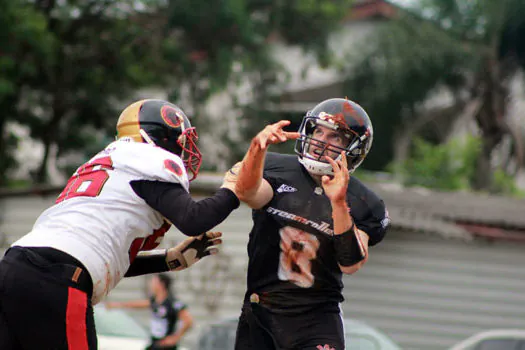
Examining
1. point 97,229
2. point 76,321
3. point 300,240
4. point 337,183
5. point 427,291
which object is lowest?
point 427,291

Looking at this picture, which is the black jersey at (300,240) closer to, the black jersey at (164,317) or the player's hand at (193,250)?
the player's hand at (193,250)

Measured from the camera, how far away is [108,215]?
4.24 metres

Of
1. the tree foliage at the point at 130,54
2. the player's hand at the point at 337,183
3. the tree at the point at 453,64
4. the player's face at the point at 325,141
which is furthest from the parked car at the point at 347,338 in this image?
the tree at the point at 453,64

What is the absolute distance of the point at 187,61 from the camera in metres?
23.5

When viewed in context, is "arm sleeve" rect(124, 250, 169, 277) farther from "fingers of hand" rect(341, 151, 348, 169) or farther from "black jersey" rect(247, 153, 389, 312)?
"fingers of hand" rect(341, 151, 348, 169)

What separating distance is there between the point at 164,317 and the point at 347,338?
9.78 ft

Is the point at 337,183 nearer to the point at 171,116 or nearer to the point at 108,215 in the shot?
the point at 171,116

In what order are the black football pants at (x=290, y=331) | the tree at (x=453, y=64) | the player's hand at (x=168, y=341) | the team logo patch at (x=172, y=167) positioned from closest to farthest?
the team logo patch at (x=172, y=167) → the black football pants at (x=290, y=331) → the player's hand at (x=168, y=341) → the tree at (x=453, y=64)

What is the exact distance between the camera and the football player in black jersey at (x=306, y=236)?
483cm

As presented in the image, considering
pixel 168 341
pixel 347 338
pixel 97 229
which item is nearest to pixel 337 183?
pixel 97 229

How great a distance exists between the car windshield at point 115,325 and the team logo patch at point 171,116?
689 centimetres

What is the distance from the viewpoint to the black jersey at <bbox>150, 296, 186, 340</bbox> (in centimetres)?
1088

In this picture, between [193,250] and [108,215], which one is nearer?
[108,215]

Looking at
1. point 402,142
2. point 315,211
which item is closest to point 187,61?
point 402,142
